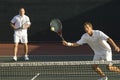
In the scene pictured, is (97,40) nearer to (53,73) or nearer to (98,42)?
(98,42)

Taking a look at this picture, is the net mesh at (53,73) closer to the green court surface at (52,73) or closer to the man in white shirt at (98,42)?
the green court surface at (52,73)

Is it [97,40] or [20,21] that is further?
[20,21]

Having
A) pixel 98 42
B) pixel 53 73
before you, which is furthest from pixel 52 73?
pixel 98 42

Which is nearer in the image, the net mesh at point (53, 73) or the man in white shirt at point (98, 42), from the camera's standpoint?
the man in white shirt at point (98, 42)

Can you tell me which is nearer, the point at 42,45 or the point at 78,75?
the point at 78,75

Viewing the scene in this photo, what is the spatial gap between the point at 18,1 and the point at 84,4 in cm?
234

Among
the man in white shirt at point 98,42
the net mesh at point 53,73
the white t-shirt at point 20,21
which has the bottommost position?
the net mesh at point 53,73

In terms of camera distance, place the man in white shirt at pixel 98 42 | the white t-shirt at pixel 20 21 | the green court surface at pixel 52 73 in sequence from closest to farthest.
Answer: the man in white shirt at pixel 98 42 < the green court surface at pixel 52 73 < the white t-shirt at pixel 20 21

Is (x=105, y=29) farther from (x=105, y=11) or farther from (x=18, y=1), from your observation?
(x=18, y=1)

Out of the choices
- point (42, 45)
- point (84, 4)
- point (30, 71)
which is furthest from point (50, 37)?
point (30, 71)

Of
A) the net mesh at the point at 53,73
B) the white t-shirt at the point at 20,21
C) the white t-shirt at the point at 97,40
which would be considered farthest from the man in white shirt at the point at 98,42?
the white t-shirt at the point at 20,21

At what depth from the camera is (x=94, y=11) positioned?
18547 mm

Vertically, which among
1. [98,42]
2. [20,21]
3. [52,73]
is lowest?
[52,73]

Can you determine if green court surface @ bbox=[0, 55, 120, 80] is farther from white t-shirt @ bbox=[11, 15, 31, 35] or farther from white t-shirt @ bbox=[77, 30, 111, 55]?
white t-shirt @ bbox=[11, 15, 31, 35]
